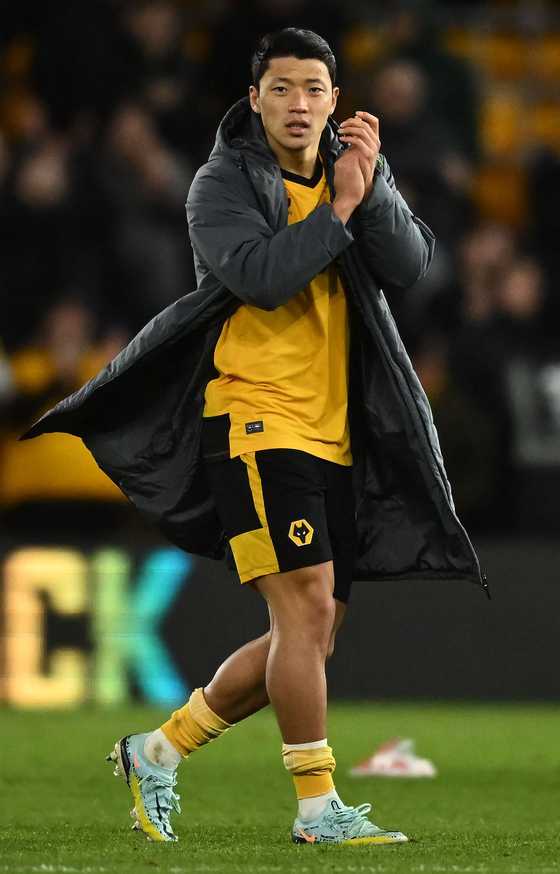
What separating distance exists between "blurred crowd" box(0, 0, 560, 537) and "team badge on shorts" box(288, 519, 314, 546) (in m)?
4.25

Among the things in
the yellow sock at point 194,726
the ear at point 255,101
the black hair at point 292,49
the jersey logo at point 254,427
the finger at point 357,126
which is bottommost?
the yellow sock at point 194,726

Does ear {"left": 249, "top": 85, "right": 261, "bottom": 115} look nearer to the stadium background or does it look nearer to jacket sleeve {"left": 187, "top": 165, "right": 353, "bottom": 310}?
jacket sleeve {"left": 187, "top": 165, "right": 353, "bottom": 310}

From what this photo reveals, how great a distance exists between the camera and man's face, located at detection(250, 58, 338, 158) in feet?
12.5

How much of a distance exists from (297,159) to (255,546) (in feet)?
3.43

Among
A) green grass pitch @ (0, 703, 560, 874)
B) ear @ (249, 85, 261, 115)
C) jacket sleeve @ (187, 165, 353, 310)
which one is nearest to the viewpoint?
green grass pitch @ (0, 703, 560, 874)

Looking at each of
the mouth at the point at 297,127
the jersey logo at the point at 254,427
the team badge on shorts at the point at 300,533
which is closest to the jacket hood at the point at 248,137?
the mouth at the point at 297,127

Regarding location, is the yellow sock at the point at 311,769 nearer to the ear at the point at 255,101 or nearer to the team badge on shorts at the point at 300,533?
the team badge on shorts at the point at 300,533

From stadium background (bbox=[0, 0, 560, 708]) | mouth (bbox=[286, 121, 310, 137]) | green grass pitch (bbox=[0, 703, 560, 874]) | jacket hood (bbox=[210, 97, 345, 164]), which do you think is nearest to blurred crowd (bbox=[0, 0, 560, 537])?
stadium background (bbox=[0, 0, 560, 708])

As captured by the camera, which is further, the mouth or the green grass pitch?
the mouth

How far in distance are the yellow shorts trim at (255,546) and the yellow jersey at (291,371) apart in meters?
0.06

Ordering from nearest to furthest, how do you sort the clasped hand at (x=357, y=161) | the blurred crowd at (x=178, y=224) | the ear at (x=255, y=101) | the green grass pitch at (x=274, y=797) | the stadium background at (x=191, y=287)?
the green grass pitch at (x=274, y=797) → the clasped hand at (x=357, y=161) → the ear at (x=255, y=101) → the stadium background at (x=191, y=287) → the blurred crowd at (x=178, y=224)

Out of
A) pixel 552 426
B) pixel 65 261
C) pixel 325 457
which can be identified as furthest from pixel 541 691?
pixel 325 457

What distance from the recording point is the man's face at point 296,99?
12.5ft

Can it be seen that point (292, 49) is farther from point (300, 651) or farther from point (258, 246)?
point (300, 651)
